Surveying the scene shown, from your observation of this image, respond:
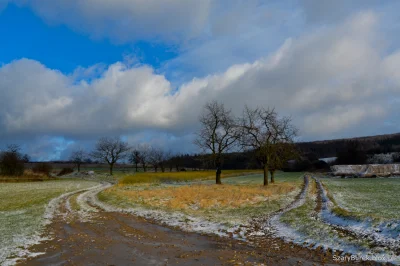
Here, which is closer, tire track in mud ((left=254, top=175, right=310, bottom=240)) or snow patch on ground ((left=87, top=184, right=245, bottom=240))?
tire track in mud ((left=254, top=175, right=310, bottom=240))

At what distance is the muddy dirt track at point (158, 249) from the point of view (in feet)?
30.9

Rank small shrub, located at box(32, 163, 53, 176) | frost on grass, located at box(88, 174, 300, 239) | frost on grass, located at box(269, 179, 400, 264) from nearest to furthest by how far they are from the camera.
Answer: frost on grass, located at box(269, 179, 400, 264) < frost on grass, located at box(88, 174, 300, 239) < small shrub, located at box(32, 163, 53, 176)

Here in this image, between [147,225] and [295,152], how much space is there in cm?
3237

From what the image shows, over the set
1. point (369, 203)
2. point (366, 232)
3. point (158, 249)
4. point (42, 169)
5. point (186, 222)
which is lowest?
point (369, 203)

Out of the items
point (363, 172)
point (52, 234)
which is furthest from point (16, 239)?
point (363, 172)

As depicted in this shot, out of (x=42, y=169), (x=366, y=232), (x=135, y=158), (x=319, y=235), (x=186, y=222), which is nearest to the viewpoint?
(x=366, y=232)

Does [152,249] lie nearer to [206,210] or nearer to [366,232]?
[366,232]

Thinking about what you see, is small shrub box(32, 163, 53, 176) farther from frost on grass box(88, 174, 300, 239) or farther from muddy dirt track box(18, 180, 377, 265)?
muddy dirt track box(18, 180, 377, 265)

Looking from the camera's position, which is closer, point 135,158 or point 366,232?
point 366,232

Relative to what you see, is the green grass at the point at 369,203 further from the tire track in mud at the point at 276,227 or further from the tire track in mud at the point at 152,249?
the tire track in mud at the point at 152,249

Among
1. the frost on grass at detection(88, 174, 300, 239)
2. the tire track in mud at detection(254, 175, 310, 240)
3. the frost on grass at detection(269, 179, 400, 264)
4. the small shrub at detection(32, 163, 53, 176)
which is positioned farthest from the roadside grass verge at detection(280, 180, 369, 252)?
the small shrub at detection(32, 163, 53, 176)

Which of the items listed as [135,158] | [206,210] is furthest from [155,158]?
[206,210]

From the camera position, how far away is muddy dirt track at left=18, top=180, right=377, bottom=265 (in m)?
9.41

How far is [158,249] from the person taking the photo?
10.9 metres
